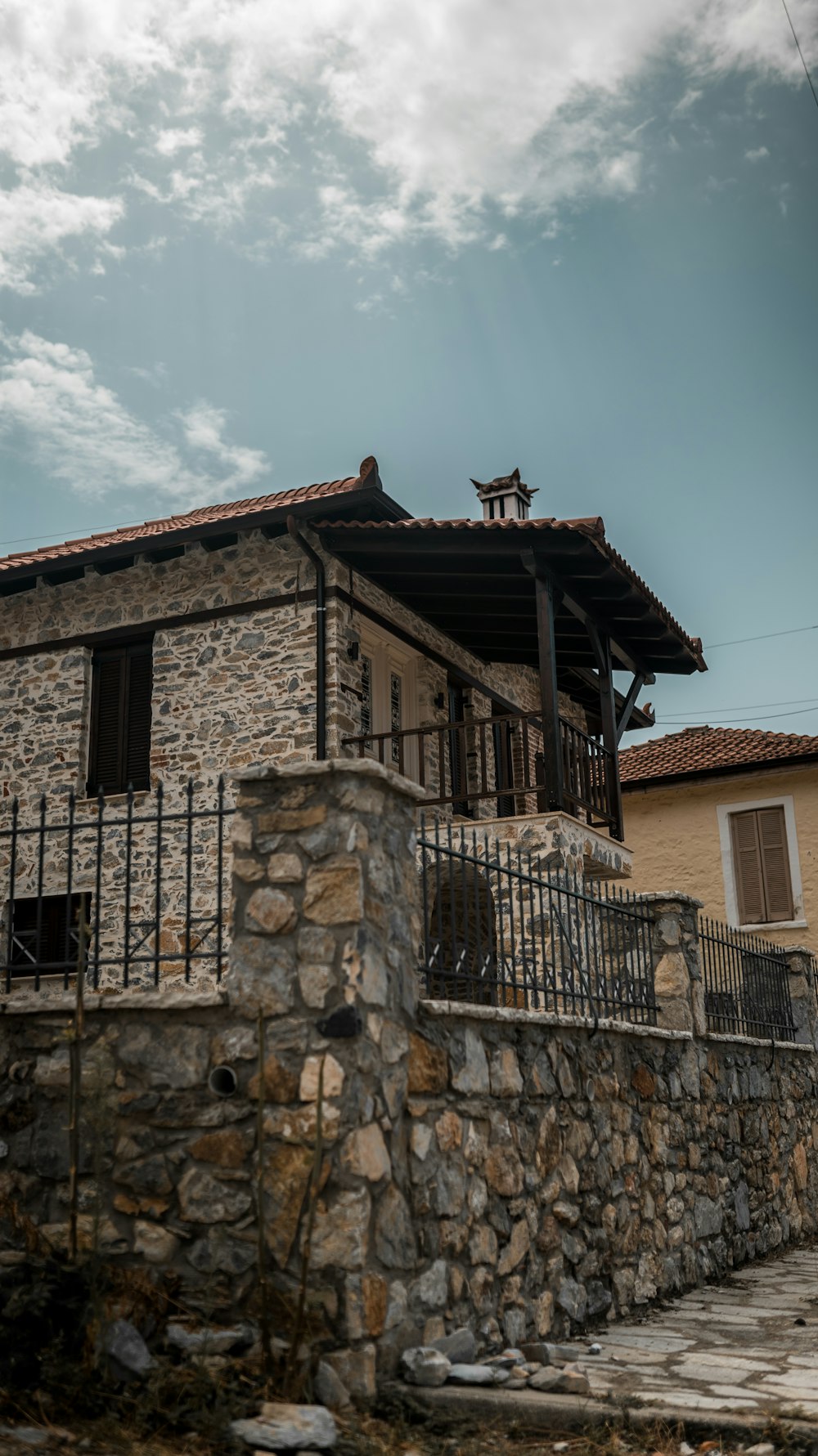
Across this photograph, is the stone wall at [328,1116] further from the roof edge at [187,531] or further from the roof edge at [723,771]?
the roof edge at [723,771]

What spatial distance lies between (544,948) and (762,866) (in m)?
12.2

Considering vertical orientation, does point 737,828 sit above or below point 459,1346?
above

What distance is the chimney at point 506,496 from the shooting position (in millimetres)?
16156

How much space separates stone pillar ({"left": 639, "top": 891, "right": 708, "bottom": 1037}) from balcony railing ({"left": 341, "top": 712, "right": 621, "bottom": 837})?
9.61 feet

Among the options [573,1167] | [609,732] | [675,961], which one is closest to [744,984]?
[675,961]

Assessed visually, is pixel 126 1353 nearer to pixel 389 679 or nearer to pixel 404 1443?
pixel 404 1443

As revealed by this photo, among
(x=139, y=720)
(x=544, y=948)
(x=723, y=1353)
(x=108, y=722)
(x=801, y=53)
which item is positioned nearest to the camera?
(x=723, y=1353)

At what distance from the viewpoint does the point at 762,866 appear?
1817 cm

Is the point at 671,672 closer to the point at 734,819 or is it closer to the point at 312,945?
the point at 734,819

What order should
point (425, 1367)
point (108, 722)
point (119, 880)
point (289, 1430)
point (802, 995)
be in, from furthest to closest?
point (108, 722) → point (119, 880) → point (802, 995) → point (425, 1367) → point (289, 1430)

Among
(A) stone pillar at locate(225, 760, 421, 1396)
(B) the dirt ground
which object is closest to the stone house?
(A) stone pillar at locate(225, 760, 421, 1396)

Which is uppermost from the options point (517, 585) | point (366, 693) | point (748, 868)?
point (517, 585)

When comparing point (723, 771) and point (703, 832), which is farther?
point (703, 832)

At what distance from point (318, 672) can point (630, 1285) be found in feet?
21.5
